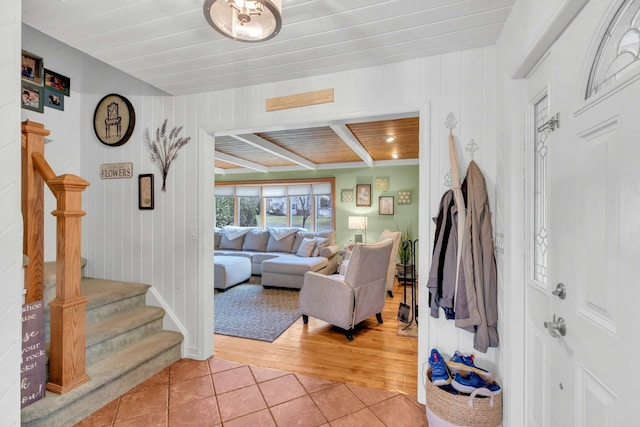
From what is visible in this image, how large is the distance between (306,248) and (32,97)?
414 cm

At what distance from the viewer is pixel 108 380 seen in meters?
1.96

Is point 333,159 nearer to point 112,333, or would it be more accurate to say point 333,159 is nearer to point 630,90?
point 112,333

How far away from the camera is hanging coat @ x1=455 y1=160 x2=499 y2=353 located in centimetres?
169

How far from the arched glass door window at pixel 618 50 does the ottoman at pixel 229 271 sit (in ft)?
15.5

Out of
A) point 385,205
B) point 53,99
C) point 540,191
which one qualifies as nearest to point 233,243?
point 385,205

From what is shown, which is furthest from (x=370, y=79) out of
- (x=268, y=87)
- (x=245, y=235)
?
(x=245, y=235)

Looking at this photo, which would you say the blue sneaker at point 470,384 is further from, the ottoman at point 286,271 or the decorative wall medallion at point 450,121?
the ottoman at point 286,271

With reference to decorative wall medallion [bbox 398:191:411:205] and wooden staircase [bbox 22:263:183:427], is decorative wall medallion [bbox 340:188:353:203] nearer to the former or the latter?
decorative wall medallion [bbox 398:191:411:205]

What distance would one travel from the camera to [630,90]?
0.75 metres

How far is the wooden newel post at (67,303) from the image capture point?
5.81 ft

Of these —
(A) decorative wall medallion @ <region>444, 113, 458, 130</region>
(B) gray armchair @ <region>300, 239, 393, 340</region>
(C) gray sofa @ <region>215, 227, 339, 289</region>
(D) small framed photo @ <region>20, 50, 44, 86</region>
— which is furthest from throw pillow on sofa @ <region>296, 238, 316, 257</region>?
(D) small framed photo @ <region>20, 50, 44, 86</region>

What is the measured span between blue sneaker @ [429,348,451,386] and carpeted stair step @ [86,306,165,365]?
2256mm

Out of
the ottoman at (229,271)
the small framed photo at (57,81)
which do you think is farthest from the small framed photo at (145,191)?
the ottoman at (229,271)

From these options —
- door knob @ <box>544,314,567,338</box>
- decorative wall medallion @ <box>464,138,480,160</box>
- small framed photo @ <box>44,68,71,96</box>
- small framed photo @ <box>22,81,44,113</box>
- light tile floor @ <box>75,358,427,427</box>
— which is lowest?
light tile floor @ <box>75,358,427,427</box>
